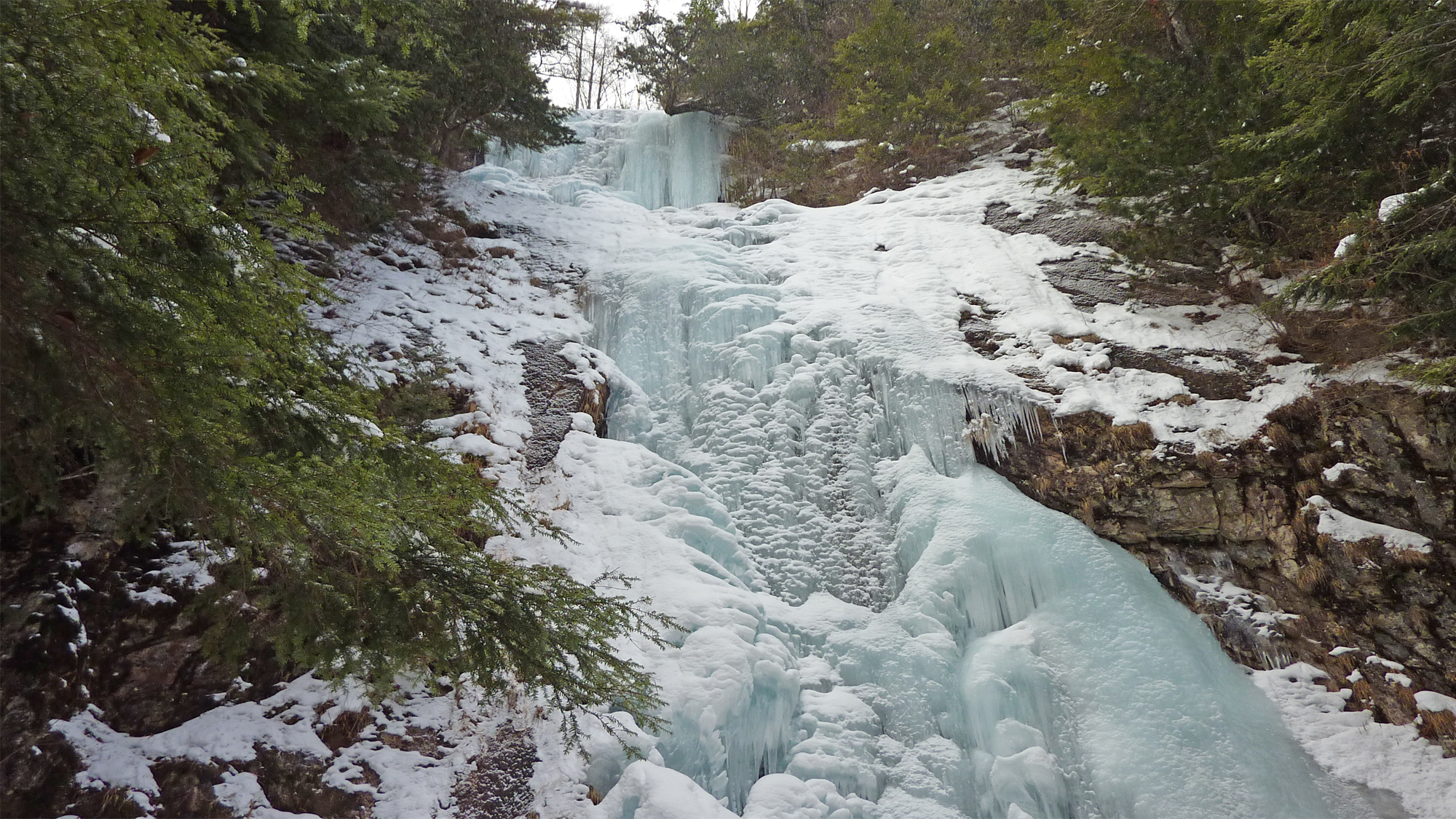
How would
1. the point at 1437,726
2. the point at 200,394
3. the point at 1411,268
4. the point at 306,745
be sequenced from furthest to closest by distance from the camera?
the point at 1411,268 → the point at 1437,726 → the point at 306,745 → the point at 200,394

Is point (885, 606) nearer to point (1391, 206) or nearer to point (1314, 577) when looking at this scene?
point (1314, 577)

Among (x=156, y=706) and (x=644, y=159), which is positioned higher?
(x=644, y=159)

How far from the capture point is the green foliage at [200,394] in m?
2.04

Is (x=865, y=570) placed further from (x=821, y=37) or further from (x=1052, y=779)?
(x=821, y=37)

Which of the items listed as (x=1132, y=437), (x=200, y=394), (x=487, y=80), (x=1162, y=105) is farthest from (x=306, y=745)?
(x=487, y=80)

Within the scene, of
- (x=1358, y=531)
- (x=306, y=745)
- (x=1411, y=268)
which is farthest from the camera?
(x=1358, y=531)

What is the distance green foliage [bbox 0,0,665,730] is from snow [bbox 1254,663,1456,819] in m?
4.54

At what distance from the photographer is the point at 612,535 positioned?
5.68 metres

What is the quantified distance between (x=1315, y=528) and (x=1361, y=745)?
143 cm

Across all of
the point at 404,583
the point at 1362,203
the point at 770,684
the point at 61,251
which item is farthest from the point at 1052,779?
the point at 61,251

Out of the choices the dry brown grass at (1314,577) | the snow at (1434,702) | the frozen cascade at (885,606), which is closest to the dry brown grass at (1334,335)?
the dry brown grass at (1314,577)

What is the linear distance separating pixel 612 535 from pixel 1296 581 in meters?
5.13

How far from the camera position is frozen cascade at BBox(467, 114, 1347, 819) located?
4312 mm

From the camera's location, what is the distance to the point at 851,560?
5.89m
